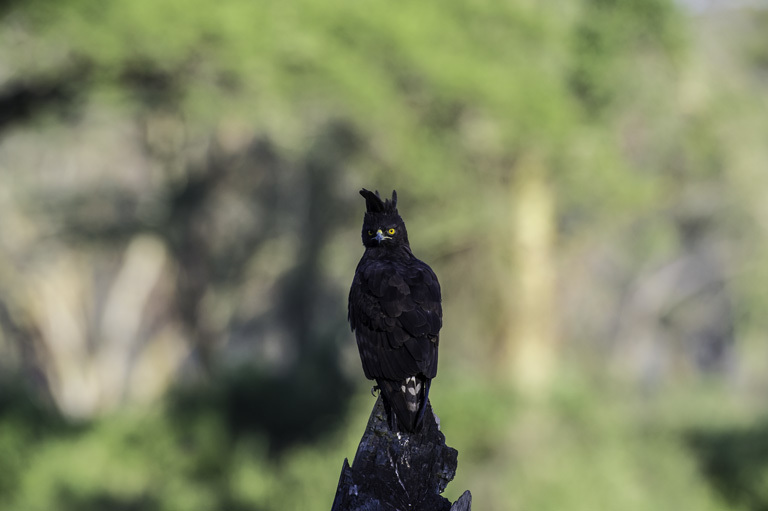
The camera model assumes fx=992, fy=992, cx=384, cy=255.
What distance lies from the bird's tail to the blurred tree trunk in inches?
539

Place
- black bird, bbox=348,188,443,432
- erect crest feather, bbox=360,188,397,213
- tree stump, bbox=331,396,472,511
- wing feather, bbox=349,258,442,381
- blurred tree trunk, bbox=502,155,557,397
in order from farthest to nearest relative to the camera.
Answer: blurred tree trunk, bbox=502,155,557,397
erect crest feather, bbox=360,188,397,213
wing feather, bbox=349,258,442,381
black bird, bbox=348,188,443,432
tree stump, bbox=331,396,472,511

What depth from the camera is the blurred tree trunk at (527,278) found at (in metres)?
16.5

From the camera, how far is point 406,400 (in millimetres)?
2844

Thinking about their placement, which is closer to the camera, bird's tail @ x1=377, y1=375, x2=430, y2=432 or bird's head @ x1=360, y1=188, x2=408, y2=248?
bird's tail @ x1=377, y1=375, x2=430, y2=432

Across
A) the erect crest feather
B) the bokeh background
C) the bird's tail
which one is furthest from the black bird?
the bokeh background

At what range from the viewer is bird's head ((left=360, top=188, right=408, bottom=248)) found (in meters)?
3.87

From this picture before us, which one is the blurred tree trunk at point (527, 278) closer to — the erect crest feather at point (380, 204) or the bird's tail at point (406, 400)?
the erect crest feather at point (380, 204)

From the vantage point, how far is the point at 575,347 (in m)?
Answer: 38.8

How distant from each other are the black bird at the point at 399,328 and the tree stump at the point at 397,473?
0.05 metres

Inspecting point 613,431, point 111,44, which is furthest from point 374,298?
point 613,431

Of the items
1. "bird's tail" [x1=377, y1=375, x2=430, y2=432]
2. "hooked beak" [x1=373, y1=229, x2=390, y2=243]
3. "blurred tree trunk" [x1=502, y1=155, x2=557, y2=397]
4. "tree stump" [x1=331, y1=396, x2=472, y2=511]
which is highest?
"blurred tree trunk" [x1=502, y1=155, x2=557, y2=397]

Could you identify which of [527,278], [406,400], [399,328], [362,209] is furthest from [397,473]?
[362,209]

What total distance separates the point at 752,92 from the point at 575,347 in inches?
671

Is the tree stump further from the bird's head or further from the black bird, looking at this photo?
the bird's head
